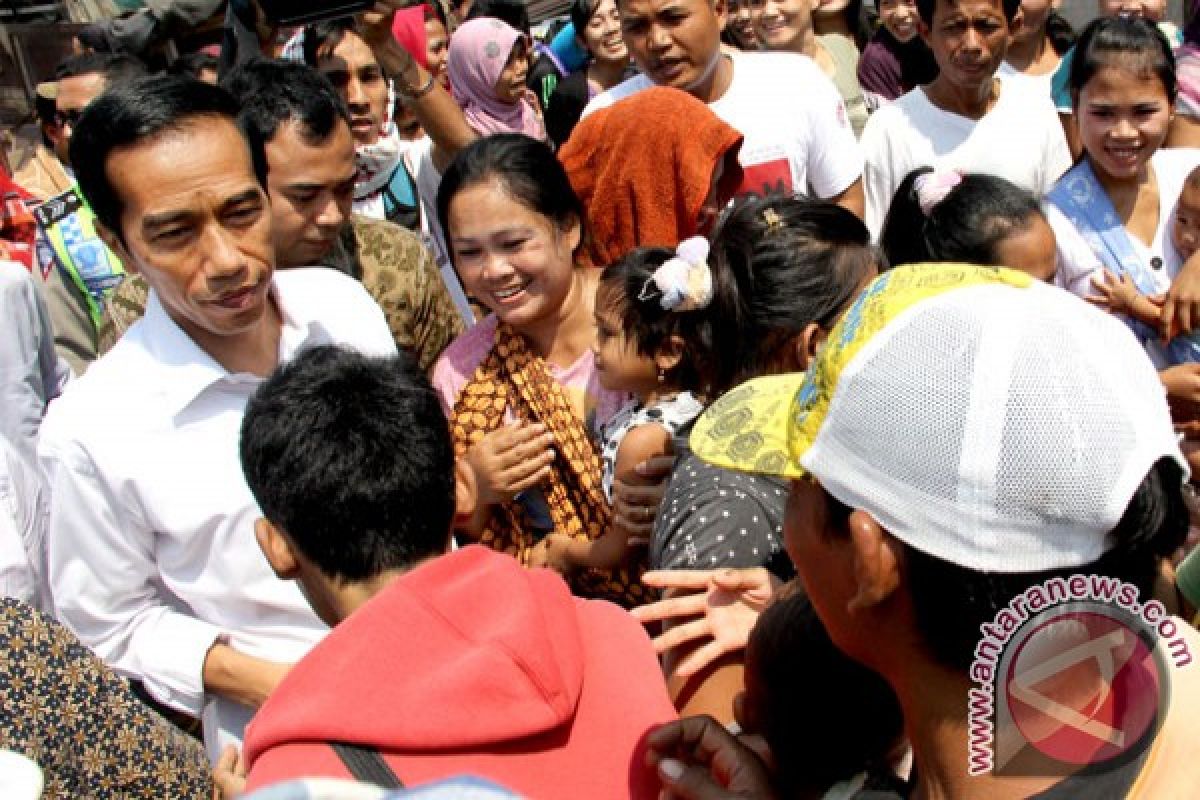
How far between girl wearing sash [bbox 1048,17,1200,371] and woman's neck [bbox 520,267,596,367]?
1296mm

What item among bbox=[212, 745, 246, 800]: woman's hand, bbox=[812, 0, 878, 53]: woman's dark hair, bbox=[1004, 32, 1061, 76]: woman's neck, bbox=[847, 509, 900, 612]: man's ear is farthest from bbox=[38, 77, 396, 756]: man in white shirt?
bbox=[812, 0, 878, 53]: woman's dark hair

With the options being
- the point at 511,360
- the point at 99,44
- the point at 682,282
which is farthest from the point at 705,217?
the point at 99,44

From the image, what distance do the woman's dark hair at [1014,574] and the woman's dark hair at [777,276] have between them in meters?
0.87

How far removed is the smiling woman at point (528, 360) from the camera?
7.43ft

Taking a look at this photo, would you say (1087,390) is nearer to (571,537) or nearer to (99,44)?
(571,537)

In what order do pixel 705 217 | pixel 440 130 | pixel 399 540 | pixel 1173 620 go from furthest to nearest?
pixel 440 130
pixel 705 217
pixel 399 540
pixel 1173 620

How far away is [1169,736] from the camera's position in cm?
102

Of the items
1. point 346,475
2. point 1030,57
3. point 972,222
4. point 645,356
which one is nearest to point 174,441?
point 346,475

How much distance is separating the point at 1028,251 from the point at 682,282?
97 centimetres

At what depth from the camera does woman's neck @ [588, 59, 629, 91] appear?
5.77 m

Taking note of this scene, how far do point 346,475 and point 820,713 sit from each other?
0.59 metres

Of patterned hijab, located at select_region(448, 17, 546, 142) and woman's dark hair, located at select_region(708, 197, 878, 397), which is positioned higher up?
woman's dark hair, located at select_region(708, 197, 878, 397)

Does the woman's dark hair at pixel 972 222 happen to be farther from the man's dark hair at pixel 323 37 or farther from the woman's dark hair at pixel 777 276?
the man's dark hair at pixel 323 37

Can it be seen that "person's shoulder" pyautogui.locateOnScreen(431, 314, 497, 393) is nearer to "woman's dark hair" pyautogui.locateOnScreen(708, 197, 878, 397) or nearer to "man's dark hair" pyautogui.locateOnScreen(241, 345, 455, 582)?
"woman's dark hair" pyautogui.locateOnScreen(708, 197, 878, 397)
